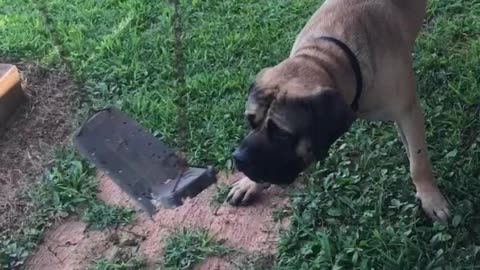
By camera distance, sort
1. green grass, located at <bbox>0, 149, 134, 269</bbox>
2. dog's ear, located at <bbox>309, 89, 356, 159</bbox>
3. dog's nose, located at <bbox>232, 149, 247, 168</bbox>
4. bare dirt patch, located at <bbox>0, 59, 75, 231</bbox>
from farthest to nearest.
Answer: bare dirt patch, located at <bbox>0, 59, 75, 231</bbox> < green grass, located at <bbox>0, 149, 134, 269</bbox> < dog's nose, located at <bbox>232, 149, 247, 168</bbox> < dog's ear, located at <bbox>309, 89, 356, 159</bbox>

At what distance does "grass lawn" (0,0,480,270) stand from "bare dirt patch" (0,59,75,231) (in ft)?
0.41

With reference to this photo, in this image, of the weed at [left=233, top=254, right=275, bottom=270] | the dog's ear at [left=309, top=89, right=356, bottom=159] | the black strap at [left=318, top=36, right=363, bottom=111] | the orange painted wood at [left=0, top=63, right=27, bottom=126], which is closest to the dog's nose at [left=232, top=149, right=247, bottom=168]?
the dog's ear at [left=309, top=89, right=356, bottom=159]

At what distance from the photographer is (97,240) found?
3.75 m

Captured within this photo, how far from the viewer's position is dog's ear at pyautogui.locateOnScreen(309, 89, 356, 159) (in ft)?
9.44

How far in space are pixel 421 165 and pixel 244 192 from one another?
2.70 ft

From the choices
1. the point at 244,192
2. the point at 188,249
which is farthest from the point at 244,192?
the point at 188,249

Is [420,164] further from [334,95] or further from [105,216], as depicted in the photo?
[105,216]

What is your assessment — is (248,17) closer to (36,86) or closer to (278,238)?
(36,86)

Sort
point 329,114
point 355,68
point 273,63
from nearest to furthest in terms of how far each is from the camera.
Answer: point 329,114, point 355,68, point 273,63

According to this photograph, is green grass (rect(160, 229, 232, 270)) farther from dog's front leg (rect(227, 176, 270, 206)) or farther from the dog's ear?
the dog's ear

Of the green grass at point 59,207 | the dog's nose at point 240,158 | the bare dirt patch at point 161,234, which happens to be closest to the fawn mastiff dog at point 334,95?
the dog's nose at point 240,158

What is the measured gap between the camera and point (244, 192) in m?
3.80

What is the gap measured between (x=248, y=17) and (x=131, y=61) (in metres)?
0.79

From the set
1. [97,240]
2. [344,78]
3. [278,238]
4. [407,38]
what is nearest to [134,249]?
[97,240]
